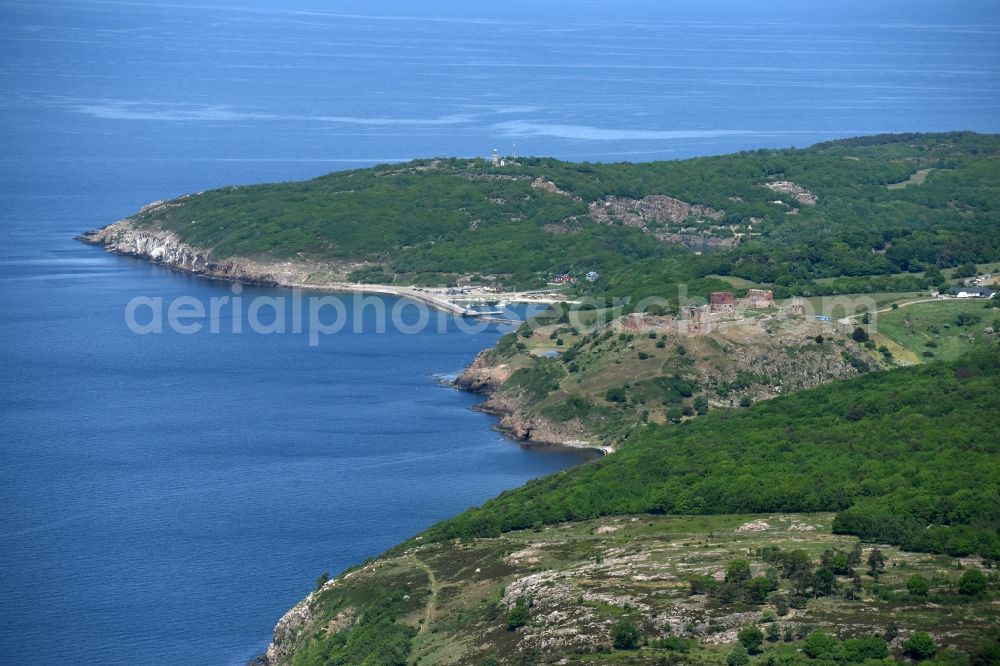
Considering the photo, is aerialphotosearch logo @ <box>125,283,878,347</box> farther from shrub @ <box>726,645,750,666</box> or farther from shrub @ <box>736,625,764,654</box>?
shrub @ <box>726,645,750,666</box>

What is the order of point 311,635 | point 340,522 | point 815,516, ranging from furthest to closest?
point 340,522
point 815,516
point 311,635

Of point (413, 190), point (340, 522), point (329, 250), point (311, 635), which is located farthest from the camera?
point (413, 190)

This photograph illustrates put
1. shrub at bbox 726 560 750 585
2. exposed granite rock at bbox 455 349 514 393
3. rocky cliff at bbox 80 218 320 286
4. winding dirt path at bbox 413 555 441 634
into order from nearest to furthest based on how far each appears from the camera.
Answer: shrub at bbox 726 560 750 585 < winding dirt path at bbox 413 555 441 634 < exposed granite rock at bbox 455 349 514 393 < rocky cliff at bbox 80 218 320 286

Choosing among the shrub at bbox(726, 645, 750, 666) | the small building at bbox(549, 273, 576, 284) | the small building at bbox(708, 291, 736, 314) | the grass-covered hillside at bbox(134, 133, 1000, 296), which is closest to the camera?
the shrub at bbox(726, 645, 750, 666)

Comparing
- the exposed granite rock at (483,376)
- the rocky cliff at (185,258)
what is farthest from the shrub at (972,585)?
the rocky cliff at (185,258)

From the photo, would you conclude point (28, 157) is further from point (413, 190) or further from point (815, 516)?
point (815, 516)

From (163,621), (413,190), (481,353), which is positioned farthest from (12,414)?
(413,190)

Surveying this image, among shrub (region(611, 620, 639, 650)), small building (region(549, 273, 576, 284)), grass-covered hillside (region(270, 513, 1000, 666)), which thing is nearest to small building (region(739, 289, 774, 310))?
small building (region(549, 273, 576, 284))

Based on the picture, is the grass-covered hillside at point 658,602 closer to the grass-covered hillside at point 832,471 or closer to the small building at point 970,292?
the grass-covered hillside at point 832,471
